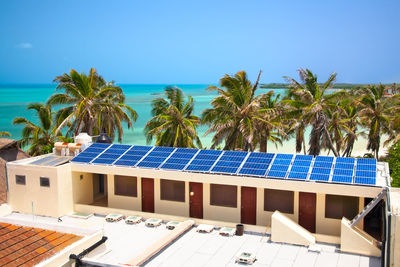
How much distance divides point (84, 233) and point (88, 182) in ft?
24.9

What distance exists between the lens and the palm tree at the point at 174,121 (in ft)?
94.8

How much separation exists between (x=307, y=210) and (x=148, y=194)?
8085mm

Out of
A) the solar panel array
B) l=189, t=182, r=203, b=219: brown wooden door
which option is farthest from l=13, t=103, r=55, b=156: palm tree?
l=189, t=182, r=203, b=219: brown wooden door

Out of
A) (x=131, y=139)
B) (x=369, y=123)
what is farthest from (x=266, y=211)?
(x=131, y=139)

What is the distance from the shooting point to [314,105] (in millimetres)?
26922

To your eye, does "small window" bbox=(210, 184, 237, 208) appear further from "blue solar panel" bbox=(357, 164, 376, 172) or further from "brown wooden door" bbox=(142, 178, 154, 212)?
"blue solar panel" bbox=(357, 164, 376, 172)

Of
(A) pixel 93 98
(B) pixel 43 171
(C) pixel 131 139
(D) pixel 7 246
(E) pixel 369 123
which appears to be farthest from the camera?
(C) pixel 131 139

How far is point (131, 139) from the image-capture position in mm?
75688

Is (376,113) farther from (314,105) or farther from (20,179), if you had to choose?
(20,179)

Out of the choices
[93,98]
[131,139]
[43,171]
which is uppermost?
[93,98]

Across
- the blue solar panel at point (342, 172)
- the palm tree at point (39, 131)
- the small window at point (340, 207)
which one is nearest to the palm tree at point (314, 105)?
the blue solar panel at point (342, 172)

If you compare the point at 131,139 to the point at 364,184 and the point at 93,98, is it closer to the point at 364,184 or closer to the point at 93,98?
the point at 93,98

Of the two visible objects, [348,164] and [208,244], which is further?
[348,164]

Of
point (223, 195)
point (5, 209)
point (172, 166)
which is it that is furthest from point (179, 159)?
point (5, 209)
